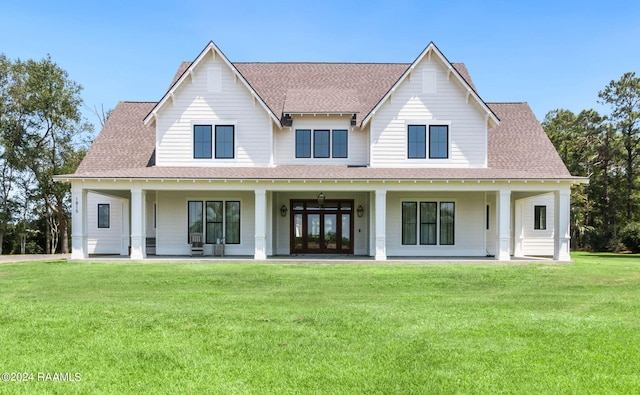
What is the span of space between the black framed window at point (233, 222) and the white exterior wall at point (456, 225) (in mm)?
6523

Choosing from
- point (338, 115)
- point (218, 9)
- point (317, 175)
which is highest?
point (218, 9)

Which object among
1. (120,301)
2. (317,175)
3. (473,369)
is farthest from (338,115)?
(473,369)

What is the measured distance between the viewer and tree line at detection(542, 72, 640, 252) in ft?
125

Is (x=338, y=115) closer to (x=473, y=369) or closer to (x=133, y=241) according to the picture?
(x=133, y=241)

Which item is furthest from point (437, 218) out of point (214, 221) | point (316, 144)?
point (214, 221)

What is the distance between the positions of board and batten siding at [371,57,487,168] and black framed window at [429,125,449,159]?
0.18 m

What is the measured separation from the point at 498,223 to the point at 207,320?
47.3 feet

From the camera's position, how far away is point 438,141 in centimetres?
2092

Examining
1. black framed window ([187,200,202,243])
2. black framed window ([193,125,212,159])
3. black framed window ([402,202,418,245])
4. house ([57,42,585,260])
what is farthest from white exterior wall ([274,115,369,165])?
black framed window ([187,200,202,243])

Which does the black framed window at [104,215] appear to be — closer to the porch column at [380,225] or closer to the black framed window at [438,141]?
the porch column at [380,225]

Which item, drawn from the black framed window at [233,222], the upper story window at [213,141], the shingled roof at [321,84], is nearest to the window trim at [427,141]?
the shingled roof at [321,84]

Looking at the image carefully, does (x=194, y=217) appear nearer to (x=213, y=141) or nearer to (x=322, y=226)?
(x=213, y=141)

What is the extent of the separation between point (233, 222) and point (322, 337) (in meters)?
14.9

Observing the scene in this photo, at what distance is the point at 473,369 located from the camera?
5641 millimetres
